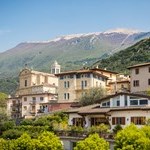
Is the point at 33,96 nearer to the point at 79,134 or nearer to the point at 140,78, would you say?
the point at 140,78

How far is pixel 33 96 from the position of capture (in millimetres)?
87812

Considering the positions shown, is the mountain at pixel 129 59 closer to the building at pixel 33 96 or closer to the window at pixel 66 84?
the building at pixel 33 96

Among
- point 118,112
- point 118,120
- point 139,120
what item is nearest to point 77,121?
point 118,120

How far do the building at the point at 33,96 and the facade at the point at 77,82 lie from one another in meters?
3.80

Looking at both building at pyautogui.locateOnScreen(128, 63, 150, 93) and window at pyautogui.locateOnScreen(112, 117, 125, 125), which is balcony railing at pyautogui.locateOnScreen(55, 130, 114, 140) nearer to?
window at pyautogui.locateOnScreen(112, 117, 125, 125)

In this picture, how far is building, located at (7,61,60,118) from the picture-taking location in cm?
8588

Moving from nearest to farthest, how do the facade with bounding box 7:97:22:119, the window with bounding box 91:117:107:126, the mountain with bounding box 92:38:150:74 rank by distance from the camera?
the window with bounding box 91:117:107:126 → the facade with bounding box 7:97:22:119 → the mountain with bounding box 92:38:150:74

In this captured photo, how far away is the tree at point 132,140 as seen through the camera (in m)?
37.0

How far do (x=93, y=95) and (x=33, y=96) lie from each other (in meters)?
20.4

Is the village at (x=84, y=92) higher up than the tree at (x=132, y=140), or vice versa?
the village at (x=84, y=92)

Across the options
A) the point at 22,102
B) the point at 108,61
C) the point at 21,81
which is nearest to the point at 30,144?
the point at 22,102

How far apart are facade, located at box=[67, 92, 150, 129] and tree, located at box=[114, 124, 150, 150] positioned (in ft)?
31.1

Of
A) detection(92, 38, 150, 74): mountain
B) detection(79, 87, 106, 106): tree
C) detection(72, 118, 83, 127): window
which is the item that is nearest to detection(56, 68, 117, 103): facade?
detection(79, 87, 106, 106): tree

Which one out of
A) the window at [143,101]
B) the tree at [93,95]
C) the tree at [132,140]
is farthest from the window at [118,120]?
the tree at [93,95]
